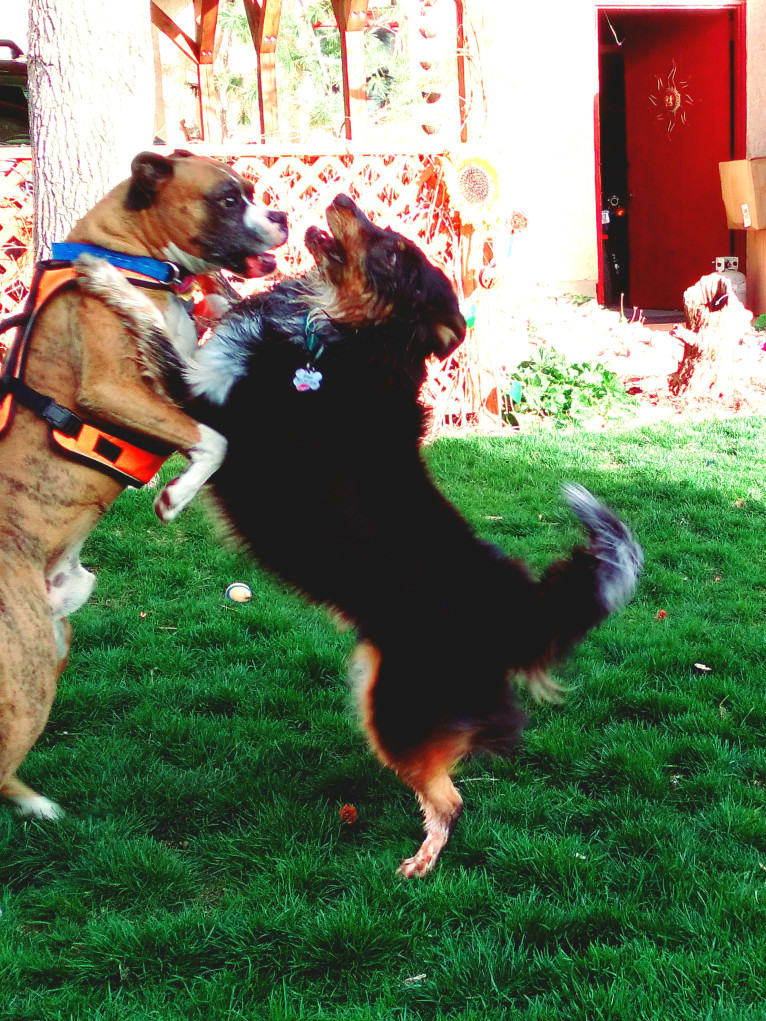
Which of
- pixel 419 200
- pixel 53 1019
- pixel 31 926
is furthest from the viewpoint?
pixel 419 200

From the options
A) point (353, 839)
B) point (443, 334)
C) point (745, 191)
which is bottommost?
point (353, 839)

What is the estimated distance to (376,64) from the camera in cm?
2094

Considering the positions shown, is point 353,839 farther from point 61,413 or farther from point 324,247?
point 324,247

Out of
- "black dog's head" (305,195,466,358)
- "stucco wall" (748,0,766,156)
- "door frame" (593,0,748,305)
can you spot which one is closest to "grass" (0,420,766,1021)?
"black dog's head" (305,195,466,358)

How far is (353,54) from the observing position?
10.1 meters

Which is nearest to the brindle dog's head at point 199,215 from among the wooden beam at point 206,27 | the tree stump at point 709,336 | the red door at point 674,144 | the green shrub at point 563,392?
the green shrub at point 563,392

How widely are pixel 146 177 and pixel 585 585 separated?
5.62 feet

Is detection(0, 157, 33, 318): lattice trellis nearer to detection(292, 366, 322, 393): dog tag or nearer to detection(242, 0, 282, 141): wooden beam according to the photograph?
detection(292, 366, 322, 393): dog tag

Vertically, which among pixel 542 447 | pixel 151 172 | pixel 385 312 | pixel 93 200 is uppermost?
pixel 93 200

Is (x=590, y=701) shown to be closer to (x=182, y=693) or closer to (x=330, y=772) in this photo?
(x=330, y=772)

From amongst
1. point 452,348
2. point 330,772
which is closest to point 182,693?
point 330,772

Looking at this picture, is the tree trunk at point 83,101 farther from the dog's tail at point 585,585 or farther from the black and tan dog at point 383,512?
the dog's tail at point 585,585

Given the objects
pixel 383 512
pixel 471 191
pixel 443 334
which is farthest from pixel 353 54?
pixel 383 512

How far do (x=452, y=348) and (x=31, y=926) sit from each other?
202cm
